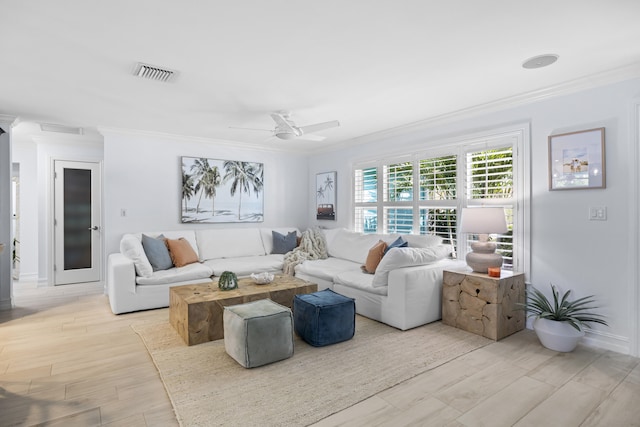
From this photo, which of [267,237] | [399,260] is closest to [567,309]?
[399,260]

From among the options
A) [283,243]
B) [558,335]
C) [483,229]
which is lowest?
[558,335]

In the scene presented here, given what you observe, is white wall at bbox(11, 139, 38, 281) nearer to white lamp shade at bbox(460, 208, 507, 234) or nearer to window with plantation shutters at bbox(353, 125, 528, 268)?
window with plantation shutters at bbox(353, 125, 528, 268)

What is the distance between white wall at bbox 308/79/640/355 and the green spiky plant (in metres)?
0.08

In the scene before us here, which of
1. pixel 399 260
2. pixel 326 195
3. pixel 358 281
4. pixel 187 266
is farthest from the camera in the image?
pixel 326 195

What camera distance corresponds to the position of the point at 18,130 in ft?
15.7

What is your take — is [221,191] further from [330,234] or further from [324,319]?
[324,319]

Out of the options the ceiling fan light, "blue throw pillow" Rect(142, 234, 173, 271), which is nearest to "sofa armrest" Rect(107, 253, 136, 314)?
"blue throw pillow" Rect(142, 234, 173, 271)

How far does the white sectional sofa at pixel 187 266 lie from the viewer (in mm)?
3930

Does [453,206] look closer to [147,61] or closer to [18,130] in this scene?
[147,61]

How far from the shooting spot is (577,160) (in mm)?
3076

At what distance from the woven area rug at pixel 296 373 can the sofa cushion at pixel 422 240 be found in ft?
3.30

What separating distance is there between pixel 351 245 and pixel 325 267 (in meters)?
0.64

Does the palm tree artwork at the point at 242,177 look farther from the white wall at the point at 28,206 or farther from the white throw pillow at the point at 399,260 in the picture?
the white wall at the point at 28,206

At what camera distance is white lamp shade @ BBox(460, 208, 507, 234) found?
3264 millimetres
